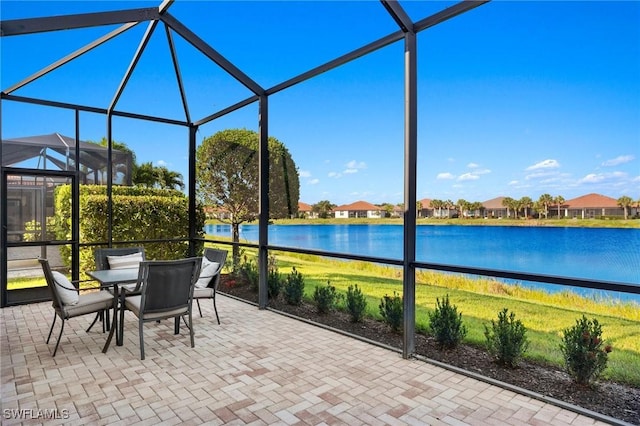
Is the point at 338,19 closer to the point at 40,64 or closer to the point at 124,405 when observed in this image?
the point at 40,64

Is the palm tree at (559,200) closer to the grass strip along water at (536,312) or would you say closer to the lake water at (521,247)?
the lake water at (521,247)

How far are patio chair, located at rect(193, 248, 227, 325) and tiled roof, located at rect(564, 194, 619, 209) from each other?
4064mm

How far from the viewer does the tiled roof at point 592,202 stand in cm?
342

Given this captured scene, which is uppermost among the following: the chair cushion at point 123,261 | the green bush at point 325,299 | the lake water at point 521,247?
the lake water at point 521,247

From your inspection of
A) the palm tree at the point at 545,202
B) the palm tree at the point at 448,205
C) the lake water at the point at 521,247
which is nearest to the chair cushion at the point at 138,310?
the lake water at the point at 521,247

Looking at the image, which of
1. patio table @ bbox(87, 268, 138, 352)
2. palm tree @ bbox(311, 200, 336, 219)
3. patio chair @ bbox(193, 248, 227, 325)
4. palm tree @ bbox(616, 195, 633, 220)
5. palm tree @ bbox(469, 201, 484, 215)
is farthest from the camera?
palm tree @ bbox(311, 200, 336, 219)

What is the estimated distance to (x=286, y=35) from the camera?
565cm

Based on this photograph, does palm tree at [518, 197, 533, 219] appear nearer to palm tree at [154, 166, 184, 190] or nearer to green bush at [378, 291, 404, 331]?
green bush at [378, 291, 404, 331]

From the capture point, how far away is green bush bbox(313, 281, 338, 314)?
524cm

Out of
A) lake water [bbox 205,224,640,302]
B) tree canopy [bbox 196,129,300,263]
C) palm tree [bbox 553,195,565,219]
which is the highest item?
tree canopy [bbox 196,129,300,263]

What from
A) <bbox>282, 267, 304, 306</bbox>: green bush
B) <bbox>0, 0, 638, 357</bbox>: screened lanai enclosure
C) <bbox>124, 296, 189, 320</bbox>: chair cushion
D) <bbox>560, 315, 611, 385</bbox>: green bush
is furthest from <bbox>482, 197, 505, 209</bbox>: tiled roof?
<bbox>124, 296, 189, 320</bbox>: chair cushion

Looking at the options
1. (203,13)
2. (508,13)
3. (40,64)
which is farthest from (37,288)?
(508,13)

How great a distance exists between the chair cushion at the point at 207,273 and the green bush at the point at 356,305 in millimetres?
1787

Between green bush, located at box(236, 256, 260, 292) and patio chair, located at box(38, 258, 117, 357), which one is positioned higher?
patio chair, located at box(38, 258, 117, 357)
